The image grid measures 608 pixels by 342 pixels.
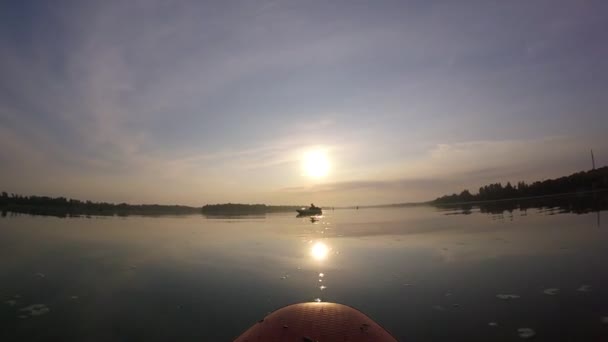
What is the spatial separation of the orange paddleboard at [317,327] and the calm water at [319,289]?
6.39 ft

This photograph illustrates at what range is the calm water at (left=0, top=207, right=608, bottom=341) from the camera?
535 centimetres

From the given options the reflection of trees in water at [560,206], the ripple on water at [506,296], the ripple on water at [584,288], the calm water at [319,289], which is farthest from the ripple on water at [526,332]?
the reflection of trees in water at [560,206]

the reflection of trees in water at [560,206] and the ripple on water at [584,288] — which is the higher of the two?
the reflection of trees in water at [560,206]

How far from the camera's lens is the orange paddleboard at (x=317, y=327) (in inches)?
Result: 130

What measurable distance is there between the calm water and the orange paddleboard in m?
1.95

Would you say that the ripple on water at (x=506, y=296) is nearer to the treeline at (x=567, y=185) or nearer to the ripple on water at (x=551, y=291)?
the ripple on water at (x=551, y=291)

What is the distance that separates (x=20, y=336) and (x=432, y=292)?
8.12 metres

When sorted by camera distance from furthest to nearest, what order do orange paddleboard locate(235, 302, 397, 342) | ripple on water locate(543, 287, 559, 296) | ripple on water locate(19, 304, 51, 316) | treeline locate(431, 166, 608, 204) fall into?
treeline locate(431, 166, 608, 204), ripple on water locate(543, 287, 559, 296), ripple on water locate(19, 304, 51, 316), orange paddleboard locate(235, 302, 397, 342)

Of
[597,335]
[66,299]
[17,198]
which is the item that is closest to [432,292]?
[597,335]

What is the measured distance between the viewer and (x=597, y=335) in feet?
14.8

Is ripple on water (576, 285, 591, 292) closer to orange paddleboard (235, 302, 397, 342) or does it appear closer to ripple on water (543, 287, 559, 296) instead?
ripple on water (543, 287, 559, 296)

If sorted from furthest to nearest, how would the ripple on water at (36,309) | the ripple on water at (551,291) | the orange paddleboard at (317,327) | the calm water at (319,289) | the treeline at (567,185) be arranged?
the treeline at (567,185) → the ripple on water at (551,291) → the ripple on water at (36,309) → the calm water at (319,289) → the orange paddleboard at (317,327)

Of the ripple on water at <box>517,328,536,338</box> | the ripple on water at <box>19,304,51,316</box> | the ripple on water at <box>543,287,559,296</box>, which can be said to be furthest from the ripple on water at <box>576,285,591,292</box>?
the ripple on water at <box>19,304,51,316</box>

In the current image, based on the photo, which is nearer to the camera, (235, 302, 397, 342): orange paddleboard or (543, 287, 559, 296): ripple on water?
(235, 302, 397, 342): orange paddleboard
